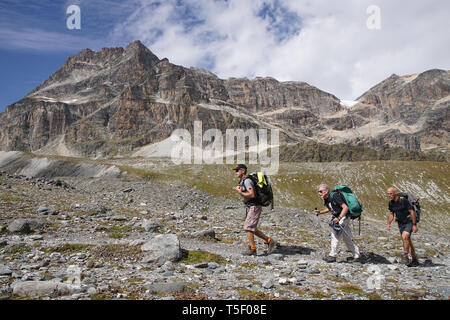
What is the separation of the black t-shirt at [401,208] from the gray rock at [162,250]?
32.8ft

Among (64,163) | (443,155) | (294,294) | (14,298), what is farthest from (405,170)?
(443,155)

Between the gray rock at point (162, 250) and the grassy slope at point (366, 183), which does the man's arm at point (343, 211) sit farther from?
the grassy slope at point (366, 183)

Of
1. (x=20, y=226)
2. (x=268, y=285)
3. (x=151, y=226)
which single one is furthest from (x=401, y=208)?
(x=20, y=226)

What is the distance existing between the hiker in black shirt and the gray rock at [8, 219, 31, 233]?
18570mm

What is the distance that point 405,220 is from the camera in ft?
44.1

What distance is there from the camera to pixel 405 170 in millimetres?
79062

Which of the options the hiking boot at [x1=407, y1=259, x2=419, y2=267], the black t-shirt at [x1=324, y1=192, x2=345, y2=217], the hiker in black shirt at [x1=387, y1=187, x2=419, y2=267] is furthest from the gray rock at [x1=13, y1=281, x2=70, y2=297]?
the hiker in black shirt at [x1=387, y1=187, x2=419, y2=267]

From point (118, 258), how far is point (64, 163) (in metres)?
102

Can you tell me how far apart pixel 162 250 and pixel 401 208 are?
1081 cm

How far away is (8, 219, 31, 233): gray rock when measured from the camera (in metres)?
15.3

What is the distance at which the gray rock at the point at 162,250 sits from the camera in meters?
11.5

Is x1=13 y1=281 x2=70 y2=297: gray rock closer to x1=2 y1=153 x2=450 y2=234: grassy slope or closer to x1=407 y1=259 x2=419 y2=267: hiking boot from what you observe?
x1=407 y1=259 x2=419 y2=267: hiking boot

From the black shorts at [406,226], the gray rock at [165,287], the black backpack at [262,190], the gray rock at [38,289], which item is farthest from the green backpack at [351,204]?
the gray rock at [38,289]
